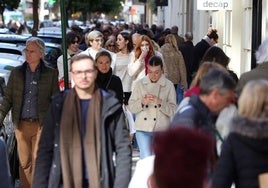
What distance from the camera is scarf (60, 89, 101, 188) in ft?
20.9

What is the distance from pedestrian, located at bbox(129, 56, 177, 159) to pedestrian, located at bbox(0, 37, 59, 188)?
997mm

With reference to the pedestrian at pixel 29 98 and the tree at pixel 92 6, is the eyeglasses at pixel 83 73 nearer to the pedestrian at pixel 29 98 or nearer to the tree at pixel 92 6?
the pedestrian at pixel 29 98

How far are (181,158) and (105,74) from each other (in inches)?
270

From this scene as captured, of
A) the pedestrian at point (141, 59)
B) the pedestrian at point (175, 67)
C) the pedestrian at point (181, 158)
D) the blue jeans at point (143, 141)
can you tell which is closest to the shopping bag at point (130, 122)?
the blue jeans at point (143, 141)

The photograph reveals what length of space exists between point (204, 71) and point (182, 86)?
916 cm

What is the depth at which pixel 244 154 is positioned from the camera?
5.65 metres

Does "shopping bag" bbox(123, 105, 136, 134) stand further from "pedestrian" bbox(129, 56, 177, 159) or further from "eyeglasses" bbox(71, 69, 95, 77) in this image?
"eyeglasses" bbox(71, 69, 95, 77)

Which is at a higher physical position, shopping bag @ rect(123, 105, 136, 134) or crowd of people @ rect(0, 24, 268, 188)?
crowd of people @ rect(0, 24, 268, 188)

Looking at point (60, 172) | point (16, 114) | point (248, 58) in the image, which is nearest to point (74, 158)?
point (60, 172)

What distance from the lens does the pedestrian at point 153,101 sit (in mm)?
9859

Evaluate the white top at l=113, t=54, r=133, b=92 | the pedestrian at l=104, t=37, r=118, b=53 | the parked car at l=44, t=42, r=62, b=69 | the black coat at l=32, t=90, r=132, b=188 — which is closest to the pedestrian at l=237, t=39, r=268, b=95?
the black coat at l=32, t=90, r=132, b=188

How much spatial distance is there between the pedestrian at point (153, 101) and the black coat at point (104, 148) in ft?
10.8

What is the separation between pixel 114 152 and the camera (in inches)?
265

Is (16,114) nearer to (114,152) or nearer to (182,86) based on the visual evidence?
(114,152)
